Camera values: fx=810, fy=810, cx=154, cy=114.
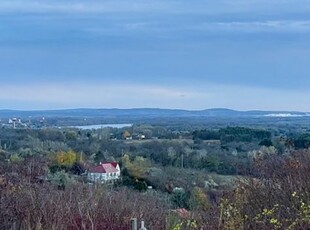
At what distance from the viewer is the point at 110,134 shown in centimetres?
6291

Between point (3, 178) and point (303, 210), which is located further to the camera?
point (3, 178)

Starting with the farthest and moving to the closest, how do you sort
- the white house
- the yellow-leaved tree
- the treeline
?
the treeline → the yellow-leaved tree → the white house

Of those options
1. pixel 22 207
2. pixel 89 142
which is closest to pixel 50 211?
pixel 22 207

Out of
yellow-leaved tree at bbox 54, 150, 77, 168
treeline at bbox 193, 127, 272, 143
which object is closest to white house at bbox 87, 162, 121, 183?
yellow-leaved tree at bbox 54, 150, 77, 168

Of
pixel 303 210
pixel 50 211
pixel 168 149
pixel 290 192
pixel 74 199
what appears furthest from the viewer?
pixel 168 149

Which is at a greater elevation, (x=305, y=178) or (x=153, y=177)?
(x=305, y=178)

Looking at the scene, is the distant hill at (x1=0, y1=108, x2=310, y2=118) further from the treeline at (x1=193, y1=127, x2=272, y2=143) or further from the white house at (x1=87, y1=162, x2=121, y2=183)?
the white house at (x1=87, y1=162, x2=121, y2=183)

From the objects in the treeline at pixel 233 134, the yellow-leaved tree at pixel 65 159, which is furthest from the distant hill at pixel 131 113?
the yellow-leaved tree at pixel 65 159

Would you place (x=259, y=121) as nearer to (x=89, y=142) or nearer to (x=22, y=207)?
(x=89, y=142)

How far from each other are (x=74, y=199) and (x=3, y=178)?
5.48 feet

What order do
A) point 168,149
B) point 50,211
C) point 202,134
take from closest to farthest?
point 50,211, point 168,149, point 202,134

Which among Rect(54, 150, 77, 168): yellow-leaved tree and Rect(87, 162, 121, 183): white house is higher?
Rect(87, 162, 121, 183): white house

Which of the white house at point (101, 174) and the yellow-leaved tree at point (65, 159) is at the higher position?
the white house at point (101, 174)

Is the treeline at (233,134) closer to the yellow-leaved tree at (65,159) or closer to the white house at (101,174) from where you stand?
the yellow-leaved tree at (65,159)
